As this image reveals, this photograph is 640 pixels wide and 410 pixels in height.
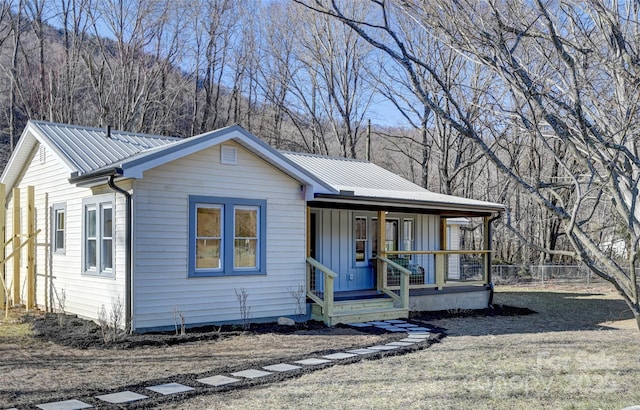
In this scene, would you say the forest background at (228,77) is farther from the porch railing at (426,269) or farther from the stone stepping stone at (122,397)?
the stone stepping stone at (122,397)

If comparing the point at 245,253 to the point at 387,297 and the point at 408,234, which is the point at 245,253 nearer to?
the point at 387,297

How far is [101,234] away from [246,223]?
273cm

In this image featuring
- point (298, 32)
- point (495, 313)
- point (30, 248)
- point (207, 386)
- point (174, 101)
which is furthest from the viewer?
point (298, 32)

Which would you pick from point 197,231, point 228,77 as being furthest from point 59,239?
point 228,77

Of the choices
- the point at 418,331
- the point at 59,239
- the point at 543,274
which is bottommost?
the point at 543,274

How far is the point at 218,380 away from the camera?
23.0 ft

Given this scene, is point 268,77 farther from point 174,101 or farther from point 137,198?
point 137,198

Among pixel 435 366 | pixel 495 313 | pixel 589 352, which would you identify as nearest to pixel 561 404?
pixel 435 366

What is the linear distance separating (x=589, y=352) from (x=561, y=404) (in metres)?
3.39

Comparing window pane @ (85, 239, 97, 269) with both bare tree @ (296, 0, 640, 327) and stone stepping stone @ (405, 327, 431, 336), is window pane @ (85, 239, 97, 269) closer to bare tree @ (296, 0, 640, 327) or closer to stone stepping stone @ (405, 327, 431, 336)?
stone stepping stone @ (405, 327, 431, 336)

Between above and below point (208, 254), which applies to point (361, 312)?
below

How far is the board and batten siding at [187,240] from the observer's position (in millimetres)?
10125

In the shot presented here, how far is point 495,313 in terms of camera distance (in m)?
14.5

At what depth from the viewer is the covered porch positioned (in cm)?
1262
